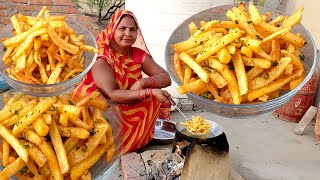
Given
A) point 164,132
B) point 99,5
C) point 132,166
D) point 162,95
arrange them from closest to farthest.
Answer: point 162,95
point 132,166
point 164,132
point 99,5

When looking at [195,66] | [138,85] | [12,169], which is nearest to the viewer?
[12,169]

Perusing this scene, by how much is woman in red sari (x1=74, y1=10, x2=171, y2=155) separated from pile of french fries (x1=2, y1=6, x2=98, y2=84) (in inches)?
39.6

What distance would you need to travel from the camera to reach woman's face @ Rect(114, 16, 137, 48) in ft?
12.4

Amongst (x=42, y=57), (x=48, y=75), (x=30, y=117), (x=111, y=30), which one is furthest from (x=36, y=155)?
(x=111, y=30)

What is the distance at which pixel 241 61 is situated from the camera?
231cm

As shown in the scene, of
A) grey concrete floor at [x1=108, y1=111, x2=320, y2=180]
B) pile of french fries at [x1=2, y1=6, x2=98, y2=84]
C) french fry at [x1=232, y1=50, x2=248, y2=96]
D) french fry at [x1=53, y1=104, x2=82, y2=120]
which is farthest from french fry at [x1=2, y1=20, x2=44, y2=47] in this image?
grey concrete floor at [x1=108, y1=111, x2=320, y2=180]

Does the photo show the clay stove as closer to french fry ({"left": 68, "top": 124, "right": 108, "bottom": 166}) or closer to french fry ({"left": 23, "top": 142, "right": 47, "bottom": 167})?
french fry ({"left": 68, "top": 124, "right": 108, "bottom": 166})

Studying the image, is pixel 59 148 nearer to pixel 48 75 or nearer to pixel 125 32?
pixel 48 75

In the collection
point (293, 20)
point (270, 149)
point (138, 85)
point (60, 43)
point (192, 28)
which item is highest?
point (293, 20)

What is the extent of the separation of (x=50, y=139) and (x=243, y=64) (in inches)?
49.2

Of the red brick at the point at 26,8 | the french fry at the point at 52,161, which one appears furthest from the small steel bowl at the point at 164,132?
the red brick at the point at 26,8

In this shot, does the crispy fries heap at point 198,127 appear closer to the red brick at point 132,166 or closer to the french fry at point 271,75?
the french fry at point 271,75

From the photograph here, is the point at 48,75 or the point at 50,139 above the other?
the point at 48,75

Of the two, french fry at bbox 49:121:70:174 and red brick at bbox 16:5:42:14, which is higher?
french fry at bbox 49:121:70:174
